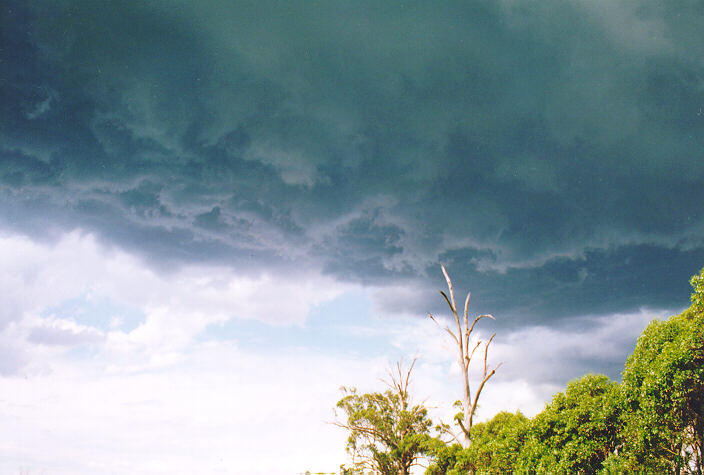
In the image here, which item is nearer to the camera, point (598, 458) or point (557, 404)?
point (598, 458)

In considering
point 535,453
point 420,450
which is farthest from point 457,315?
point 420,450

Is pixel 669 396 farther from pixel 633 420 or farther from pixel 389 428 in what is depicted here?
pixel 389 428

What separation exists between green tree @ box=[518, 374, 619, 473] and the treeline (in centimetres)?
3

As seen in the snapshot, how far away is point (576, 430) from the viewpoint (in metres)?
18.0

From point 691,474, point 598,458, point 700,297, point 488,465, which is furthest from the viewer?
point 488,465

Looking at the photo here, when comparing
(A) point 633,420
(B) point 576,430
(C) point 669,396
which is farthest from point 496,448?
(C) point 669,396

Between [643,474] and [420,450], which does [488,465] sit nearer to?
[643,474]

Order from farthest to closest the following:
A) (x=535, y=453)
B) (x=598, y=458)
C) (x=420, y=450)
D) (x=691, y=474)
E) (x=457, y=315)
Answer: (x=420, y=450) < (x=457, y=315) < (x=535, y=453) < (x=598, y=458) < (x=691, y=474)

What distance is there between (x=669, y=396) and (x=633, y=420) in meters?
1.75

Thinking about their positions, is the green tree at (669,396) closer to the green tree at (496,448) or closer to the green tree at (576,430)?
the green tree at (576,430)

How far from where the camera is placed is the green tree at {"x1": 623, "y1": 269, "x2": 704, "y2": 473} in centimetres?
1391

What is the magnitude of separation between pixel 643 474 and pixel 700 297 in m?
5.96

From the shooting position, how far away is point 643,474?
14312 mm

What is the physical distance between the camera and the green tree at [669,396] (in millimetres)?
13915
